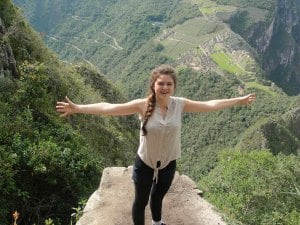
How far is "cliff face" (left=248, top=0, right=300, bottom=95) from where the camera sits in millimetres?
164750

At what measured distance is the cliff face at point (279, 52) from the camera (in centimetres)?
16475

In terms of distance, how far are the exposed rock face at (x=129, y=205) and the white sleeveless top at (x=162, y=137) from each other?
1916 millimetres

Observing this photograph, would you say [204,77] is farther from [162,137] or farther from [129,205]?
[162,137]

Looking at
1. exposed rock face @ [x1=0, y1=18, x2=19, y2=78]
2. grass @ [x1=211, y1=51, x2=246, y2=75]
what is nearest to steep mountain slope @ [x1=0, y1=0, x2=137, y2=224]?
exposed rock face @ [x1=0, y1=18, x2=19, y2=78]

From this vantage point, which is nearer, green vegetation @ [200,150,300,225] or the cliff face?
green vegetation @ [200,150,300,225]

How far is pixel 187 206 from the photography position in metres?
7.96

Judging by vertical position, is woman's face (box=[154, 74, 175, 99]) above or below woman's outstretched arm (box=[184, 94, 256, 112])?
above

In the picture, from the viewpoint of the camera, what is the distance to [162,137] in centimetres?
560

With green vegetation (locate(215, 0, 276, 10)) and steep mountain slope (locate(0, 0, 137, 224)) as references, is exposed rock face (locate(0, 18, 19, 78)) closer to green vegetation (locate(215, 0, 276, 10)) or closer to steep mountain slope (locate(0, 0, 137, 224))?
steep mountain slope (locate(0, 0, 137, 224))


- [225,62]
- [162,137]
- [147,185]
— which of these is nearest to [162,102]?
[162,137]

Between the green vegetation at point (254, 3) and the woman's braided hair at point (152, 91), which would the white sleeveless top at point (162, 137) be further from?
the green vegetation at point (254, 3)

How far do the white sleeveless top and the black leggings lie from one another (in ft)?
Result: 0.32

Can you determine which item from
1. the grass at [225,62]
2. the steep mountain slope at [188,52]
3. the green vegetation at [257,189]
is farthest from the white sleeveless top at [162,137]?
the grass at [225,62]

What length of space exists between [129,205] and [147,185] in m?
2.08
